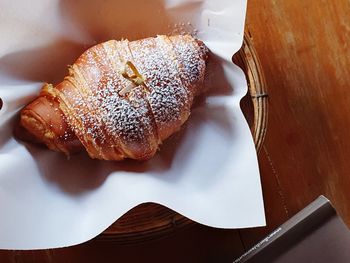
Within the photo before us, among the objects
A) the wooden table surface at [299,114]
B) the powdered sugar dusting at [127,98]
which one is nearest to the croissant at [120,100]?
the powdered sugar dusting at [127,98]

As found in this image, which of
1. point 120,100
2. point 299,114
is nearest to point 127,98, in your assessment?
point 120,100

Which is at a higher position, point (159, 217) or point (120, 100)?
point (120, 100)

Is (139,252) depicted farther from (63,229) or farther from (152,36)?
(152,36)

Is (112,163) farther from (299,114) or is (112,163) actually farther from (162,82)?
(299,114)

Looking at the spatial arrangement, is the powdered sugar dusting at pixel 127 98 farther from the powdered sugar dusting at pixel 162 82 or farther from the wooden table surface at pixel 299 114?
the wooden table surface at pixel 299 114

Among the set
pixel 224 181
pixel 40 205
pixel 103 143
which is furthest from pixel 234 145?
pixel 40 205

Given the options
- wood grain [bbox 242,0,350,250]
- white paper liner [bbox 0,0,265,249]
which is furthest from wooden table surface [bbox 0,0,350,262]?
white paper liner [bbox 0,0,265,249]
